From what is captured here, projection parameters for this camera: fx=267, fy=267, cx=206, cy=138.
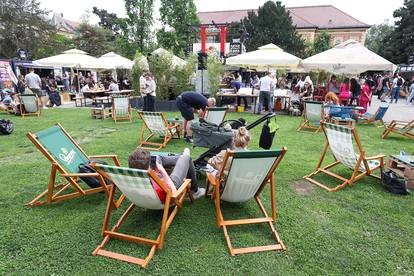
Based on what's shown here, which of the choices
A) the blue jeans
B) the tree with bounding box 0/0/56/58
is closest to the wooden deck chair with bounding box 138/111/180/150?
the blue jeans

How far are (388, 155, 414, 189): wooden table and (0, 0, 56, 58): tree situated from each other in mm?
31997

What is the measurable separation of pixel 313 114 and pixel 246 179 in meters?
5.76

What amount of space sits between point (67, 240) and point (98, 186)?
0.91m

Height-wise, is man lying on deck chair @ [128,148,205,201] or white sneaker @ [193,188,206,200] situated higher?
man lying on deck chair @ [128,148,205,201]

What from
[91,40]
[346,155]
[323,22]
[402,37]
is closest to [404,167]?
[346,155]

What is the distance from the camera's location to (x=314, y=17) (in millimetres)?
51781

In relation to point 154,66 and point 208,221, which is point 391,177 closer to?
point 208,221

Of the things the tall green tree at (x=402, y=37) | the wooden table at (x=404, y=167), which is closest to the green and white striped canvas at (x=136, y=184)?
the wooden table at (x=404, y=167)

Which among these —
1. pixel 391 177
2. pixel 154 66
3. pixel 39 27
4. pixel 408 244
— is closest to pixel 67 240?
pixel 408 244

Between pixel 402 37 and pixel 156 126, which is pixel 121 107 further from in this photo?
pixel 402 37

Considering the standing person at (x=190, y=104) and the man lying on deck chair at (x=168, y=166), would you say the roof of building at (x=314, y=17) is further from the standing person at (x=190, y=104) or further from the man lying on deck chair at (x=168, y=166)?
the man lying on deck chair at (x=168, y=166)

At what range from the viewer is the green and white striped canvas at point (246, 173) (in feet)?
8.37

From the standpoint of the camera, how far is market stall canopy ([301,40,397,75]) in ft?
26.0

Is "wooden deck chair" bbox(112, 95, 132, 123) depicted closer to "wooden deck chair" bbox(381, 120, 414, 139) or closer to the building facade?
"wooden deck chair" bbox(381, 120, 414, 139)
